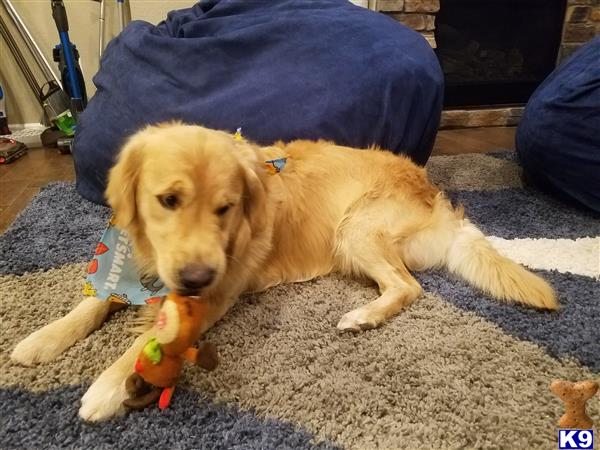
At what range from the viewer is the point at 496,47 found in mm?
4125

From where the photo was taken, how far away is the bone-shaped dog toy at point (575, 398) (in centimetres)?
90

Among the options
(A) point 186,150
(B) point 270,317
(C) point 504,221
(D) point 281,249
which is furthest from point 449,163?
(A) point 186,150

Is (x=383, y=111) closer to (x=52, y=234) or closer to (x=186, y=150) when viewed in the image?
(x=186, y=150)

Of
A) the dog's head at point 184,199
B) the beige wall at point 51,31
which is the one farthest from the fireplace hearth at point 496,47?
the dog's head at point 184,199

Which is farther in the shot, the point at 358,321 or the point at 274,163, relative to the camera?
the point at 274,163

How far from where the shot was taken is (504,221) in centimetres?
211

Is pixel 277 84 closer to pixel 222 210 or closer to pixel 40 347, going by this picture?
pixel 222 210

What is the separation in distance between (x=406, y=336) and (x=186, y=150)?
2.61ft

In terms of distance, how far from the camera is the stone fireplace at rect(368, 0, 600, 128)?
3.84m

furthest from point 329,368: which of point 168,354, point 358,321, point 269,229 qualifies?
point 269,229

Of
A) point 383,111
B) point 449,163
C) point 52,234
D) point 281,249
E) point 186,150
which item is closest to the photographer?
point 186,150

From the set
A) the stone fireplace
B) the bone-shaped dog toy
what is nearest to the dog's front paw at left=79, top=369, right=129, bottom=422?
the bone-shaped dog toy

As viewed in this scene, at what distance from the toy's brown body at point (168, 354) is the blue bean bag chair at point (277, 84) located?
3.49 feet

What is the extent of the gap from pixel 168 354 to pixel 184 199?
1.20 ft
